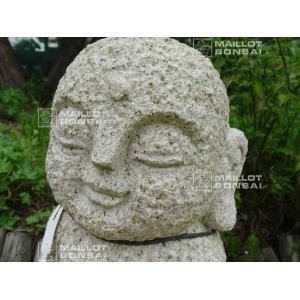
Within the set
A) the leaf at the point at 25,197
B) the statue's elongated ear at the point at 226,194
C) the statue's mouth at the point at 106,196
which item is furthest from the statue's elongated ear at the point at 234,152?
the leaf at the point at 25,197

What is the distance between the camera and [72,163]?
1630 mm

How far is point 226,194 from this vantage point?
182 centimetres

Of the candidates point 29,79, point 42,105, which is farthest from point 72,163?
point 29,79

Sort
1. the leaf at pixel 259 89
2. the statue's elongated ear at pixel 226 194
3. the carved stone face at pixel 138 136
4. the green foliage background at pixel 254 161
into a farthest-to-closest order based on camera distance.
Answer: the green foliage background at pixel 254 161 → the leaf at pixel 259 89 → the statue's elongated ear at pixel 226 194 → the carved stone face at pixel 138 136

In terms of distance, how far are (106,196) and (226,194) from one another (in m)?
0.61

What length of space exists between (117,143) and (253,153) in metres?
1.79

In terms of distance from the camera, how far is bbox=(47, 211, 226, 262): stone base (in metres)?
1.69

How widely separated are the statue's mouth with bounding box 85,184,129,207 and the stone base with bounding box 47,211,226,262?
10.3 inches

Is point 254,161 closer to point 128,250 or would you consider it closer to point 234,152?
point 234,152

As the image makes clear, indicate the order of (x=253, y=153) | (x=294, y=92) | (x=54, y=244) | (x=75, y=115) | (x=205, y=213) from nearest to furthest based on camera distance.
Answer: (x=75, y=115) < (x=205, y=213) < (x=54, y=244) < (x=294, y=92) < (x=253, y=153)

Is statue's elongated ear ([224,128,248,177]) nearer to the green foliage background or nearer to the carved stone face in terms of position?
the carved stone face

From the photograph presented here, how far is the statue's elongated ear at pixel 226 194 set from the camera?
5.90 feet

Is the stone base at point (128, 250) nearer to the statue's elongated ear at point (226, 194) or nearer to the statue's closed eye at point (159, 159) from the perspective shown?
the statue's elongated ear at point (226, 194)

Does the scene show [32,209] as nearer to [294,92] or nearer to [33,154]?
[33,154]
